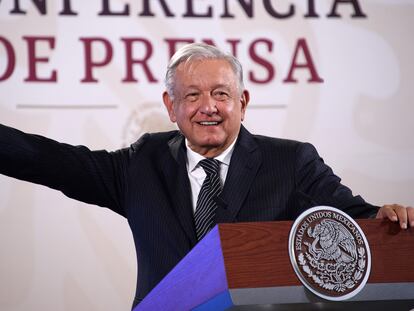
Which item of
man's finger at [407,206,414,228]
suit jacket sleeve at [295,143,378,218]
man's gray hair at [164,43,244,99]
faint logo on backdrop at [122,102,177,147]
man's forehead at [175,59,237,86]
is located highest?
man's gray hair at [164,43,244,99]

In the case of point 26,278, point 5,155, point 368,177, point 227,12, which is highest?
point 227,12

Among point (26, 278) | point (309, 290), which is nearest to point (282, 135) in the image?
point (26, 278)

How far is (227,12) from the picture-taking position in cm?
332

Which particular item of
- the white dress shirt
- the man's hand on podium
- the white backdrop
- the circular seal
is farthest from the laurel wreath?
the white backdrop

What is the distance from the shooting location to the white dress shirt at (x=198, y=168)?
215cm

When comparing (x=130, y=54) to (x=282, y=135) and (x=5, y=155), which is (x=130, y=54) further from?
(x=5, y=155)

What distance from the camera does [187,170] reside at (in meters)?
2.18

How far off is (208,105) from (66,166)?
16.5 inches

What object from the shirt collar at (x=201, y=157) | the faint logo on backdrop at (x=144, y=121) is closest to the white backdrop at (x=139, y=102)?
the faint logo on backdrop at (x=144, y=121)

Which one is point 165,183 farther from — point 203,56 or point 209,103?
point 203,56

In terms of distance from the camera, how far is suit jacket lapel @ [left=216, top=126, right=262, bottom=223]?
6.53 feet

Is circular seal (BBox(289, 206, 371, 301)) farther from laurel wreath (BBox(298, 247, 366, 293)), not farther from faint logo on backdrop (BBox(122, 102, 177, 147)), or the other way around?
faint logo on backdrop (BBox(122, 102, 177, 147))

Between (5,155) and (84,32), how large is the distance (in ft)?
4.25

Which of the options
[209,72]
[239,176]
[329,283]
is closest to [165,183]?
[239,176]
